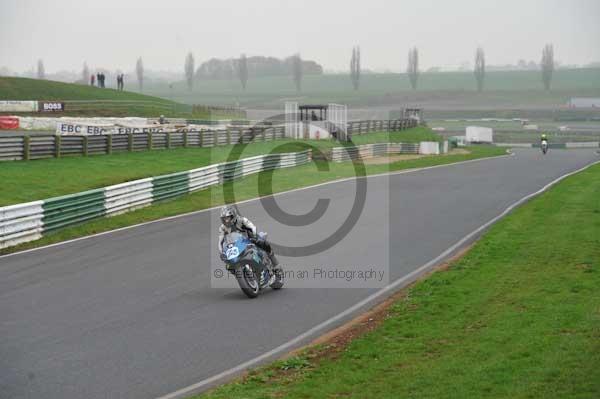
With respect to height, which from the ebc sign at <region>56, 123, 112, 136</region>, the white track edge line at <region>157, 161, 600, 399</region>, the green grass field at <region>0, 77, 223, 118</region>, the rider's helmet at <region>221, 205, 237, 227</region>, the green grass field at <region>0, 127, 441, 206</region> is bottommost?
the white track edge line at <region>157, 161, 600, 399</region>

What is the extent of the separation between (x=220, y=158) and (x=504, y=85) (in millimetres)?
140972

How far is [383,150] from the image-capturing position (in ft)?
197

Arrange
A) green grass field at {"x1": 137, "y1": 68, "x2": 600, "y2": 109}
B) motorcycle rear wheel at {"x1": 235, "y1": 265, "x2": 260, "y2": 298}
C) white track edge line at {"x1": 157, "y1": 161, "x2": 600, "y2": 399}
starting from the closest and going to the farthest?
white track edge line at {"x1": 157, "y1": 161, "x2": 600, "y2": 399}, motorcycle rear wheel at {"x1": 235, "y1": 265, "x2": 260, "y2": 298}, green grass field at {"x1": 137, "y1": 68, "x2": 600, "y2": 109}

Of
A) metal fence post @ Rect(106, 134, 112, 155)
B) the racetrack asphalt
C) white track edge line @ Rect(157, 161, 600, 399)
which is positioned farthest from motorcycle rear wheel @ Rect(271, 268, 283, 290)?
metal fence post @ Rect(106, 134, 112, 155)

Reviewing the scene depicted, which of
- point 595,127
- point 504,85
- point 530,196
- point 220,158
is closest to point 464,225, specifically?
point 530,196

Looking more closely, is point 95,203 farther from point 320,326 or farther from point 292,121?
point 292,121

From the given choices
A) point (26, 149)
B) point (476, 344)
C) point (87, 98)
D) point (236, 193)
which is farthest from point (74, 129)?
point (476, 344)

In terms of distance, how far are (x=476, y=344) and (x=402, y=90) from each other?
163599 millimetres

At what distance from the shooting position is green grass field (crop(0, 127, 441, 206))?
Result: 27516mm

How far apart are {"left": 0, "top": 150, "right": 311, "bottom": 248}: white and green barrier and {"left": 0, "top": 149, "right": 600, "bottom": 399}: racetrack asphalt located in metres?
1.12

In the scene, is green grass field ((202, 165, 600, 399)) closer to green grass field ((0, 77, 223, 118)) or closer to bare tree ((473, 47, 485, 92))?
green grass field ((0, 77, 223, 118))

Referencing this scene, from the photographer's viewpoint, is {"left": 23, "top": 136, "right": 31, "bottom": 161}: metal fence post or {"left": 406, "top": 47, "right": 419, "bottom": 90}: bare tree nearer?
{"left": 23, "top": 136, "right": 31, "bottom": 161}: metal fence post

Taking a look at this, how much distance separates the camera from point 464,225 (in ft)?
77.2

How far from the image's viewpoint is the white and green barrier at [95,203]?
66.2ft
